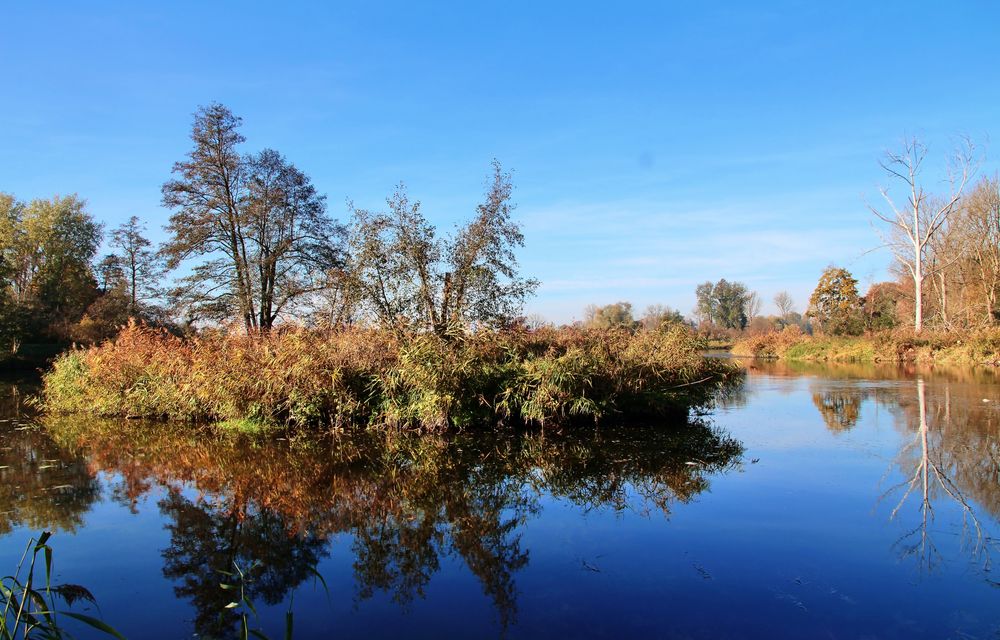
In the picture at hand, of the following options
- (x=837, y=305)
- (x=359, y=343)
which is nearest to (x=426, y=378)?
(x=359, y=343)

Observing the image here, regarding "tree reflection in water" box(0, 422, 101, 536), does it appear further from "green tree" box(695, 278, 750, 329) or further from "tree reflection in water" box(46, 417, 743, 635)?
"green tree" box(695, 278, 750, 329)

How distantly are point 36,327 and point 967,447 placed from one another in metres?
43.0

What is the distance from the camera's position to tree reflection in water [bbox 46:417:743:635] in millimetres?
5230

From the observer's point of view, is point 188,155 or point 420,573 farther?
point 188,155

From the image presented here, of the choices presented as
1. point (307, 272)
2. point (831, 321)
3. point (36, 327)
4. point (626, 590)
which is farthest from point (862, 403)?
point (36, 327)

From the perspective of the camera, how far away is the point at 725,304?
64375mm

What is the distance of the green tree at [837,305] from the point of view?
41.8 metres

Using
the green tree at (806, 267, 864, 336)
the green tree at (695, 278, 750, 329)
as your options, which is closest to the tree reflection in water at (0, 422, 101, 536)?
the green tree at (806, 267, 864, 336)

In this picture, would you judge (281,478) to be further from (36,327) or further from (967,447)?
(36,327)

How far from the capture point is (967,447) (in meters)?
9.58

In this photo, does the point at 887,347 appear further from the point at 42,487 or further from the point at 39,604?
the point at 39,604

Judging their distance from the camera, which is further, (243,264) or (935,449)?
(243,264)

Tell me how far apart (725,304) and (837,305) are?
67.7 ft

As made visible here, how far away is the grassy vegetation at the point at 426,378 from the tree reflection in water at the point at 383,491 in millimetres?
582
